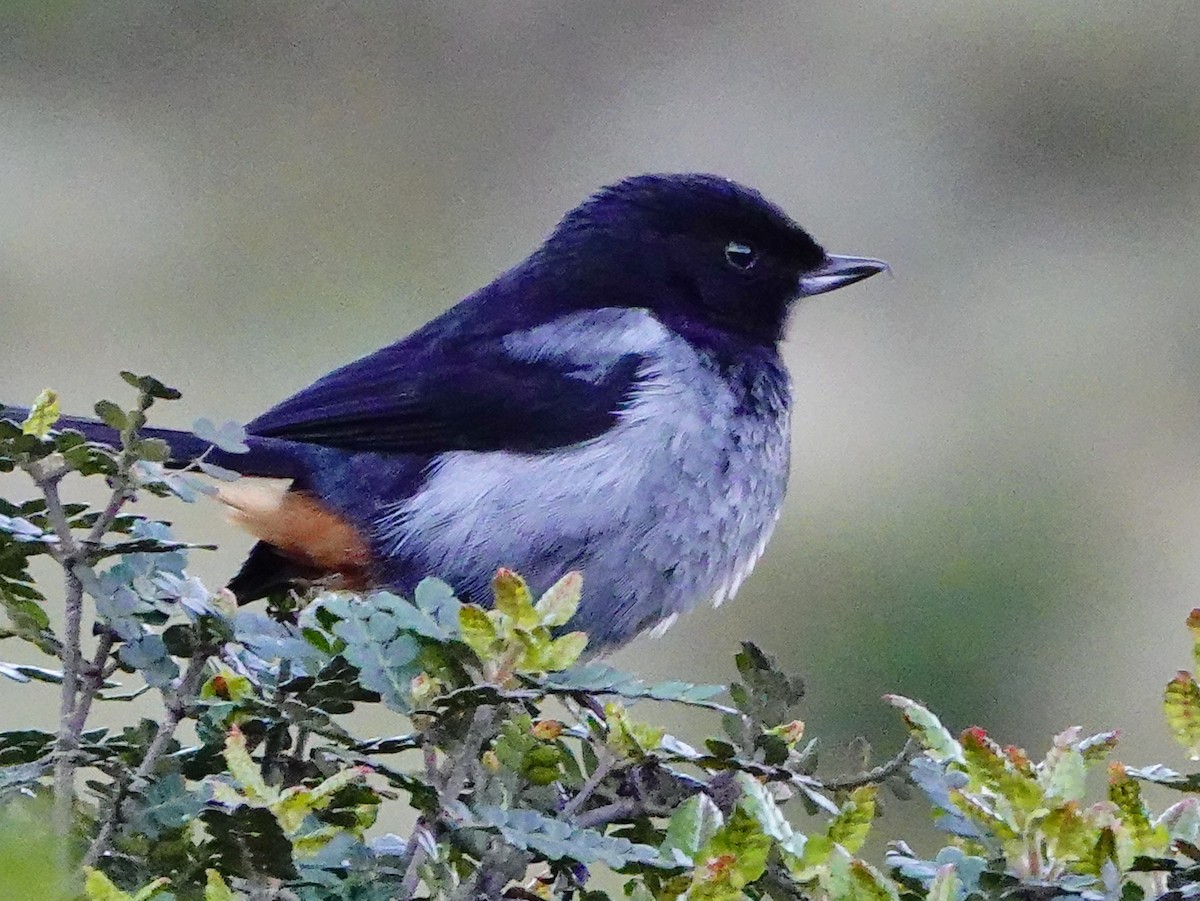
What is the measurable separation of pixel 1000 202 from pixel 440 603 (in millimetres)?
2654

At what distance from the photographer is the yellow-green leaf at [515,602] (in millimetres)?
712

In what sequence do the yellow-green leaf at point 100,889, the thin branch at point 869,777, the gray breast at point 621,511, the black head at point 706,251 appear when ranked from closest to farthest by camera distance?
the yellow-green leaf at point 100,889 → the thin branch at point 869,777 → the gray breast at point 621,511 → the black head at point 706,251

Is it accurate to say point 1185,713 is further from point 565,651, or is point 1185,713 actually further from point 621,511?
point 621,511

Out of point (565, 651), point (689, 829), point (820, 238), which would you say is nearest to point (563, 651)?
point (565, 651)

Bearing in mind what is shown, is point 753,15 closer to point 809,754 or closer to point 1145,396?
point 1145,396

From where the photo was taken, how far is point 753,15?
3240 mm

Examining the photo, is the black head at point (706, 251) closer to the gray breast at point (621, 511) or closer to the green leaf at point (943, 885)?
the gray breast at point (621, 511)

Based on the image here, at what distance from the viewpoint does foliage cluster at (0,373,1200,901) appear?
694 millimetres

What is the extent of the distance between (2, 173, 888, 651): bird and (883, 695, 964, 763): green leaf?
81 cm

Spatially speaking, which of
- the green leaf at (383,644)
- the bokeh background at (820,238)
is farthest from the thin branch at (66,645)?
the bokeh background at (820,238)

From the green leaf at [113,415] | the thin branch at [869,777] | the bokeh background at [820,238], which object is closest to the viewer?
the green leaf at [113,415]

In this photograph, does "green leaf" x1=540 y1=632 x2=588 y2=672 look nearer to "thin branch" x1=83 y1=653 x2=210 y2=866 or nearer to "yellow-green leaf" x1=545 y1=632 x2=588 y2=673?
"yellow-green leaf" x1=545 y1=632 x2=588 y2=673

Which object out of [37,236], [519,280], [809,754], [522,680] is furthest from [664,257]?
[37,236]

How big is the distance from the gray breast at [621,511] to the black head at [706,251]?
0.21m
